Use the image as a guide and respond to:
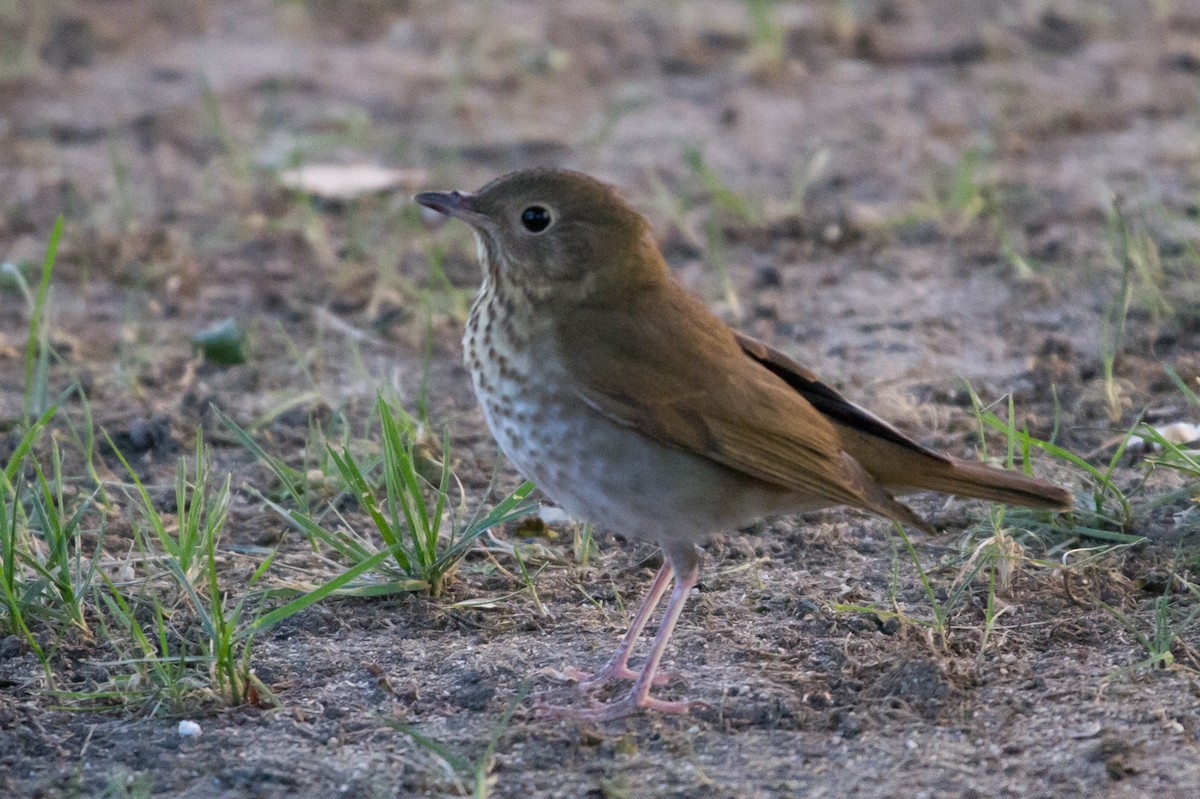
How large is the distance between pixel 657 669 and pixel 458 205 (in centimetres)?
133

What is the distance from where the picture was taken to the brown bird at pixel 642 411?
413cm


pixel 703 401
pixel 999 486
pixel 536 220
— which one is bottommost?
pixel 999 486

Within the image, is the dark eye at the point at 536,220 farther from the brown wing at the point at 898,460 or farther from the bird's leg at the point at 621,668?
the bird's leg at the point at 621,668

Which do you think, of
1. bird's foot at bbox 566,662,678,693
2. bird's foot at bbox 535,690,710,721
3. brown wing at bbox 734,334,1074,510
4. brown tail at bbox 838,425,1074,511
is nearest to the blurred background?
brown wing at bbox 734,334,1074,510

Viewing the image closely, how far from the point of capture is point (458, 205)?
4.56 meters

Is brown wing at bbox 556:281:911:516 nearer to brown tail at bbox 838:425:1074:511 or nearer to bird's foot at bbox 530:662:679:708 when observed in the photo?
brown tail at bbox 838:425:1074:511

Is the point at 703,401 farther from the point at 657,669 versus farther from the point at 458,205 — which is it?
the point at 458,205

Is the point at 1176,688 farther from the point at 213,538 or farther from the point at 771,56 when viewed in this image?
the point at 771,56

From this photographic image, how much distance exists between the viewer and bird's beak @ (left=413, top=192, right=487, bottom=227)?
4.53 m

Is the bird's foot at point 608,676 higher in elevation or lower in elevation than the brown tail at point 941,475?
lower

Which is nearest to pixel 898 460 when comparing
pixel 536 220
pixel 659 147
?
pixel 536 220

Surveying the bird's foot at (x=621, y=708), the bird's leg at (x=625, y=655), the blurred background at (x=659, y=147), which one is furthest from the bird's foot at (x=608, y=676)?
the blurred background at (x=659, y=147)

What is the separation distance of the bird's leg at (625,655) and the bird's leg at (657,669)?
0.06m

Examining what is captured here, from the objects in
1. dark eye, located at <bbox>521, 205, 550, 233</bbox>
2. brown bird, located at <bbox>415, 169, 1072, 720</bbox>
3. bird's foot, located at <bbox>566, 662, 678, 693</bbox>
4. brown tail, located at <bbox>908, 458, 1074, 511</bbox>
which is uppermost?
dark eye, located at <bbox>521, 205, 550, 233</bbox>
